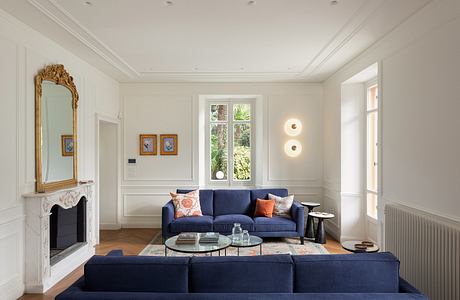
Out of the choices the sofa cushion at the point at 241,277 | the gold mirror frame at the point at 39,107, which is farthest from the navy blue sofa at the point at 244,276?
the gold mirror frame at the point at 39,107

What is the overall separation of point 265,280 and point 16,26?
11.1ft

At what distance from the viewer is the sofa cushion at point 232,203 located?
5.47 metres

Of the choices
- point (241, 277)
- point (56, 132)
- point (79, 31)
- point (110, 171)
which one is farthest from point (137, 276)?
point (110, 171)

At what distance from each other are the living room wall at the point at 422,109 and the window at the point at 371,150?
932mm

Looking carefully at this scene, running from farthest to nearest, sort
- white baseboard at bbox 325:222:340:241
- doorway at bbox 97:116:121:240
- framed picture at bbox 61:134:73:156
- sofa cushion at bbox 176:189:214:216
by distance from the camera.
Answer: doorway at bbox 97:116:121:240 < sofa cushion at bbox 176:189:214:216 < white baseboard at bbox 325:222:340:241 < framed picture at bbox 61:134:73:156

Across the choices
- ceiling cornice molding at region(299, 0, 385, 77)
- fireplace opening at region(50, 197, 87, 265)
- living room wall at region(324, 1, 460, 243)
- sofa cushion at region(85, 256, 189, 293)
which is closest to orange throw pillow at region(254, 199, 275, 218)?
living room wall at region(324, 1, 460, 243)

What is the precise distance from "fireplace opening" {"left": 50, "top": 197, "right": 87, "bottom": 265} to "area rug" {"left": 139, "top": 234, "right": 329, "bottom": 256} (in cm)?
90

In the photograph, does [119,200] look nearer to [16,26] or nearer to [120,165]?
[120,165]

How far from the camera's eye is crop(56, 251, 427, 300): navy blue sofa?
183cm

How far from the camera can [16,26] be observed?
10.6 ft

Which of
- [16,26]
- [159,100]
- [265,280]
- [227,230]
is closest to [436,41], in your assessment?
[265,280]

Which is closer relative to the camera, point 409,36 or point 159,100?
point 409,36

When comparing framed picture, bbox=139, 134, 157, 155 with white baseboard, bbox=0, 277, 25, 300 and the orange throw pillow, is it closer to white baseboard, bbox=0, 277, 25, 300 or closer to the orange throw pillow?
the orange throw pillow

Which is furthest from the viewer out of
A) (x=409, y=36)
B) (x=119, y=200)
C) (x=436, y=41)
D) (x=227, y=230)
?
(x=119, y=200)
